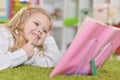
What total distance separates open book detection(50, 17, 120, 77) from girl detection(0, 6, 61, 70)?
6.7 inches

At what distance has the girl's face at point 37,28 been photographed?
0.91 metres

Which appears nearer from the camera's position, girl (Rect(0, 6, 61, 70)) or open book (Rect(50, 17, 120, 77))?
open book (Rect(50, 17, 120, 77))

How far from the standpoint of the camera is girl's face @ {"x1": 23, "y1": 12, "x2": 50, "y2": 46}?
91 cm

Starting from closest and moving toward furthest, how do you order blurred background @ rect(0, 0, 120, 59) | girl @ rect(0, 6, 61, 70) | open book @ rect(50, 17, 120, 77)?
open book @ rect(50, 17, 120, 77) < girl @ rect(0, 6, 61, 70) < blurred background @ rect(0, 0, 120, 59)

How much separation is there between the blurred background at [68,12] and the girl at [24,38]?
1.24 metres

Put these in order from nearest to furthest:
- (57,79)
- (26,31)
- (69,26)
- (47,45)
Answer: (57,79), (26,31), (47,45), (69,26)

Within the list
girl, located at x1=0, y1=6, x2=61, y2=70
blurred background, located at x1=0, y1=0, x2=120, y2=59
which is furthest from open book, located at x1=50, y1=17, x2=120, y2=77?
blurred background, located at x1=0, y1=0, x2=120, y2=59

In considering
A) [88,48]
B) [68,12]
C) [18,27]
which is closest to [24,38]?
[18,27]

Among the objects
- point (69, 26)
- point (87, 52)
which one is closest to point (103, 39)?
point (87, 52)

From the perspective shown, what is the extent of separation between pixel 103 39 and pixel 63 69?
0.13m

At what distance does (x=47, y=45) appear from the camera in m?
1.05

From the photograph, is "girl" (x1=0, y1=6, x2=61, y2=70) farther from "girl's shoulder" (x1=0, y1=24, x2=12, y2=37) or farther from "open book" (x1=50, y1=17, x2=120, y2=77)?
"open book" (x1=50, y1=17, x2=120, y2=77)

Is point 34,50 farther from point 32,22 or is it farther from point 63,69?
point 63,69

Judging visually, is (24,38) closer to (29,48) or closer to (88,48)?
(29,48)
